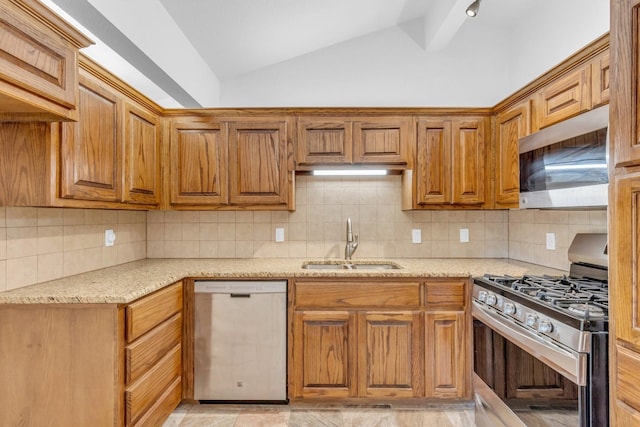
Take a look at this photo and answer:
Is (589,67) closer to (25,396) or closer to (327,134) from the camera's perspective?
(327,134)

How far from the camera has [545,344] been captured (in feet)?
4.91

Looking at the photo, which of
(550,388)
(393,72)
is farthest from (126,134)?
(550,388)

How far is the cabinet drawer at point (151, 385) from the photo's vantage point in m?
1.70

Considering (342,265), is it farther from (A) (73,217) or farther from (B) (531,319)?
(A) (73,217)

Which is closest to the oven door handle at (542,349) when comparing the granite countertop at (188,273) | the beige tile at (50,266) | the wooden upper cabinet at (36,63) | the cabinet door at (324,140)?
the granite countertop at (188,273)

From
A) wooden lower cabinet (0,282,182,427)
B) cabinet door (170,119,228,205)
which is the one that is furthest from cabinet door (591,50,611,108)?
wooden lower cabinet (0,282,182,427)

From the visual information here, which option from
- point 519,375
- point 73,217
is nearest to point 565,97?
point 519,375

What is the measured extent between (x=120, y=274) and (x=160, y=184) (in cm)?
75

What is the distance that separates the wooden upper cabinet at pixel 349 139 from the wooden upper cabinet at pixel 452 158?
0.47 ft

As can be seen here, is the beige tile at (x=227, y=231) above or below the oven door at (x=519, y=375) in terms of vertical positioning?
above

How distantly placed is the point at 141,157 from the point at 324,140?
1277 millimetres

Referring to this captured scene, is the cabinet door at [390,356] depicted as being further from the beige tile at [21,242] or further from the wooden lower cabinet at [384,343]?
the beige tile at [21,242]

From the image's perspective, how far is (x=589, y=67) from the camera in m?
1.82

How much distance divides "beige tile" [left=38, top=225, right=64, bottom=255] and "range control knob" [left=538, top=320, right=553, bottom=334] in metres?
2.51
